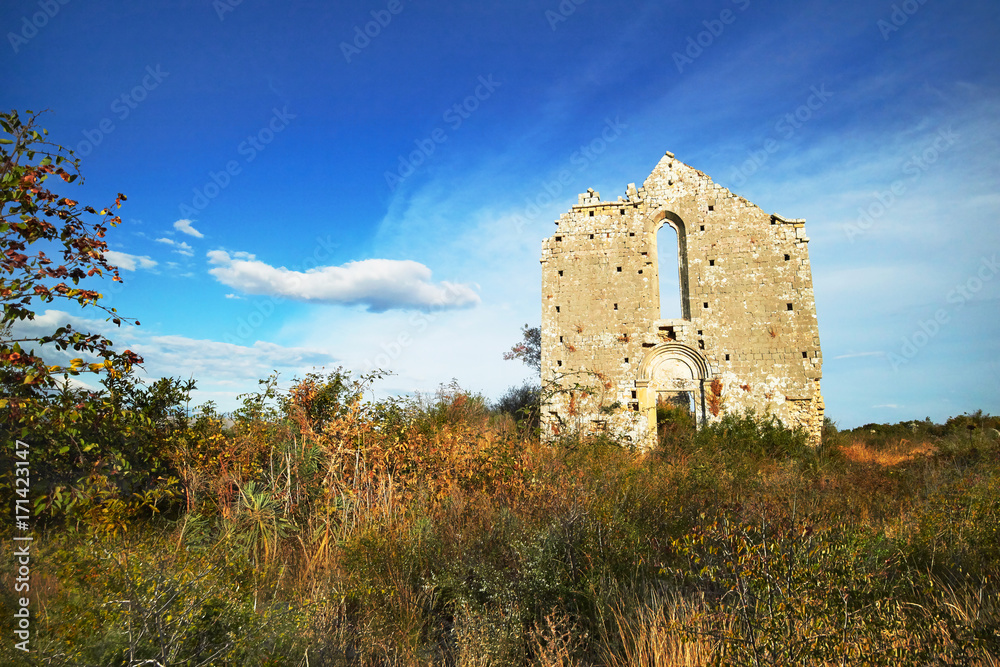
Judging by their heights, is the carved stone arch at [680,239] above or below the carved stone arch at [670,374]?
above

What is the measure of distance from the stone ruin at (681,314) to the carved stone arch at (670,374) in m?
0.03

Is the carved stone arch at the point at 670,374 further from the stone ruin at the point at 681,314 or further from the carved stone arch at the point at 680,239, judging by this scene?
the carved stone arch at the point at 680,239

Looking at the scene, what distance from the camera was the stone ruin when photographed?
41.5 feet

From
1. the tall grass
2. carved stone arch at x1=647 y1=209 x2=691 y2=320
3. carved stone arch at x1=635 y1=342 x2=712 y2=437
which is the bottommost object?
the tall grass

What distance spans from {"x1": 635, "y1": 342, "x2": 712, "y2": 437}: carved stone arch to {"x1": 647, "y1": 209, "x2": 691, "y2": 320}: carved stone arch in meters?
1.04

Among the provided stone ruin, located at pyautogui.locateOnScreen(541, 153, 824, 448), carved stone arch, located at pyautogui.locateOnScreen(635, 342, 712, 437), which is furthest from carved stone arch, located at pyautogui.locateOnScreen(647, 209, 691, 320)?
carved stone arch, located at pyautogui.locateOnScreen(635, 342, 712, 437)

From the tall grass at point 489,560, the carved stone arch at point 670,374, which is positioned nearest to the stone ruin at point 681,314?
the carved stone arch at point 670,374

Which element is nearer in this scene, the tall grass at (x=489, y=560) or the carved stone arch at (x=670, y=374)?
the tall grass at (x=489, y=560)

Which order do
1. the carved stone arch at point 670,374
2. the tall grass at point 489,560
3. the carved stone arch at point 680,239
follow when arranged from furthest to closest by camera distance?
the carved stone arch at point 680,239 < the carved stone arch at point 670,374 < the tall grass at point 489,560

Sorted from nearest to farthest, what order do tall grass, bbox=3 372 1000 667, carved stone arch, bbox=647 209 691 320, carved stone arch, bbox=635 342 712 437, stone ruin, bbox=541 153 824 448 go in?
tall grass, bbox=3 372 1000 667 → stone ruin, bbox=541 153 824 448 → carved stone arch, bbox=635 342 712 437 → carved stone arch, bbox=647 209 691 320

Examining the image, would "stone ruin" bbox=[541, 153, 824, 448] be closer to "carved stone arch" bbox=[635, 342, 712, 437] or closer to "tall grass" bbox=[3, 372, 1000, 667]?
"carved stone arch" bbox=[635, 342, 712, 437]

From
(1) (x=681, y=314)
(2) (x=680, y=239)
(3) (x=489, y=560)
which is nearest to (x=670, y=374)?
(1) (x=681, y=314)

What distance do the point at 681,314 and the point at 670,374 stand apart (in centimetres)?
168

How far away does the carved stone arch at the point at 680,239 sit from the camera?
44.7ft
